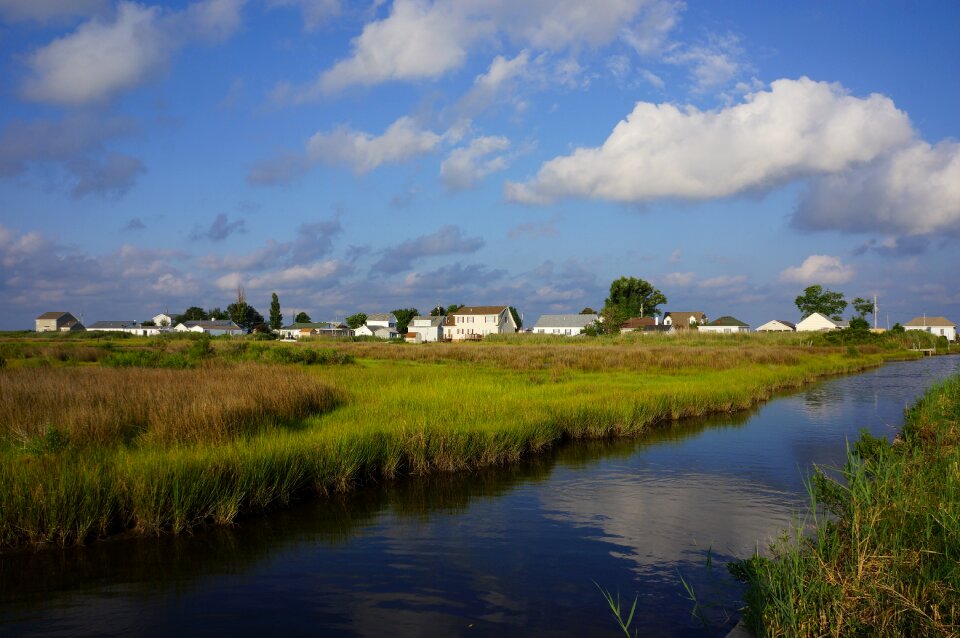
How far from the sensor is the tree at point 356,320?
548 ft

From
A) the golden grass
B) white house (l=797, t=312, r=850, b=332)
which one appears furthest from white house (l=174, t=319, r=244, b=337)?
the golden grass

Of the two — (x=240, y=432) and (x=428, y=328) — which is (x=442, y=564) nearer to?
(x=240, y=432)

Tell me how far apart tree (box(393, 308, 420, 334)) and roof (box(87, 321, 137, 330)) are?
70983 mm

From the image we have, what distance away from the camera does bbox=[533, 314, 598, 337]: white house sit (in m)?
138

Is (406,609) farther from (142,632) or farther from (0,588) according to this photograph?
(0,588)

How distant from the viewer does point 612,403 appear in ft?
81.8

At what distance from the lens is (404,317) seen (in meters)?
162

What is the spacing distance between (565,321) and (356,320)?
2300 inches

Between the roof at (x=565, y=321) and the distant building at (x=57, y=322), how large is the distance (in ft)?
388

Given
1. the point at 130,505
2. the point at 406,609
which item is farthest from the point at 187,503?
the point at 406,609

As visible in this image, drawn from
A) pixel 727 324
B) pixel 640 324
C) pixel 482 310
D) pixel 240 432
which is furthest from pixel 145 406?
pixel 727 324

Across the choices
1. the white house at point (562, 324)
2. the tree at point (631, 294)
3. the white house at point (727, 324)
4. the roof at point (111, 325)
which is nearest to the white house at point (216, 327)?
the roof at point (111, 325)

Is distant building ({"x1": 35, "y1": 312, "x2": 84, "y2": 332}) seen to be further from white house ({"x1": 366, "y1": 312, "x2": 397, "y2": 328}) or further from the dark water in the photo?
the dark water

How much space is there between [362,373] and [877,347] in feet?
257
